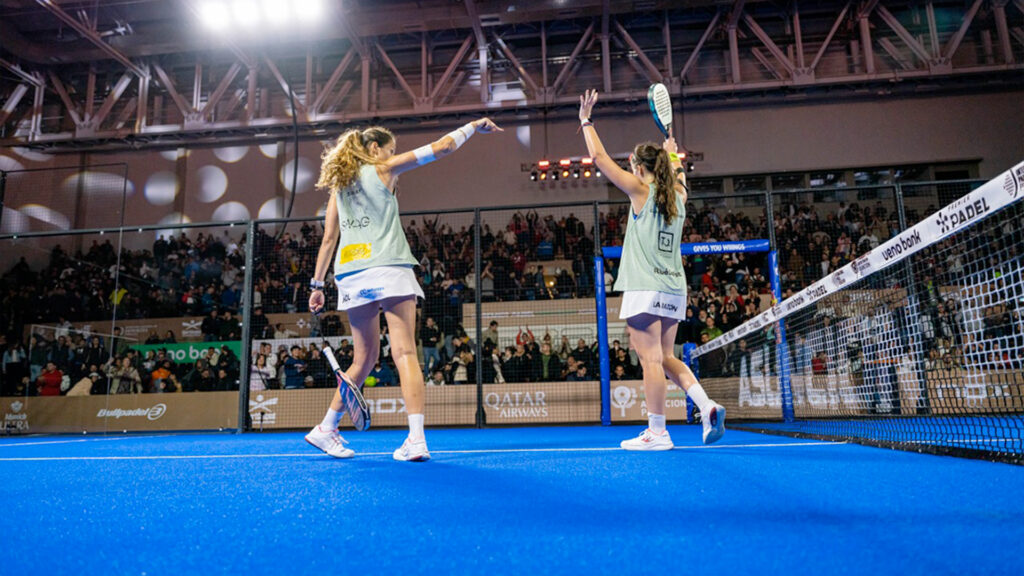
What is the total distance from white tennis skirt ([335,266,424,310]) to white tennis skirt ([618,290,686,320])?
1126mm

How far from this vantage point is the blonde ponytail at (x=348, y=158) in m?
3.18

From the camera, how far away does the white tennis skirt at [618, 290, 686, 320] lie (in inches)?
130

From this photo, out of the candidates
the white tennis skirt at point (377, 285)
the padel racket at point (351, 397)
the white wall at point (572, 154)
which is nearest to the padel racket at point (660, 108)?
the white tennis skirt at point (377, 285)

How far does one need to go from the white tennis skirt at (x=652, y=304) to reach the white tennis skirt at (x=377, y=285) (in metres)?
1.13

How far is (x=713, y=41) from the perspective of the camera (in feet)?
47.7

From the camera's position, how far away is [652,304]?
3.31 meters

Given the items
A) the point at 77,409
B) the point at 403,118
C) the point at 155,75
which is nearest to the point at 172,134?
the point at 155,75

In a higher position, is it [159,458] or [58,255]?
[58,255]

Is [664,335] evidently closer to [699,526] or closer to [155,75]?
[699,526]

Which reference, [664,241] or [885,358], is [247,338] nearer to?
[664,241]

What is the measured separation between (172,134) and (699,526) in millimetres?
16639

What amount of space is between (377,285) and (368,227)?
1.06ft

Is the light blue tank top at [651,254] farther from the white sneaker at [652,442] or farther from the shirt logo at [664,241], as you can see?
the white sneaker at [652,442]

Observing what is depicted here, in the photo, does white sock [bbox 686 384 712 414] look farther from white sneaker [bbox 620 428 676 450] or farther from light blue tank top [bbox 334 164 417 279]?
light blue tank top [bbox 334 164 417 279]
